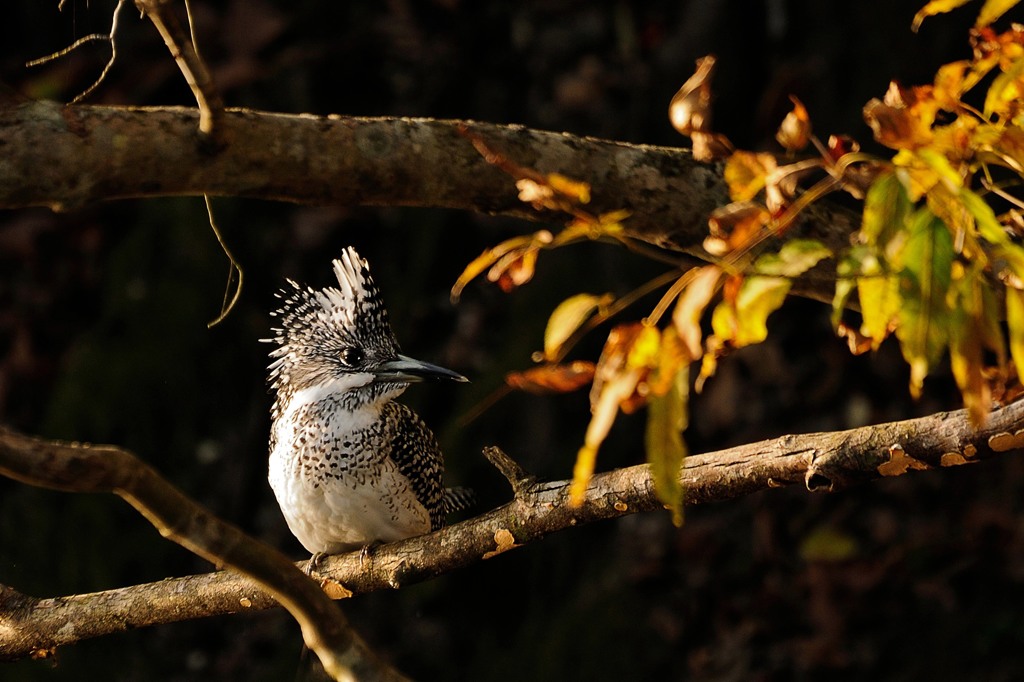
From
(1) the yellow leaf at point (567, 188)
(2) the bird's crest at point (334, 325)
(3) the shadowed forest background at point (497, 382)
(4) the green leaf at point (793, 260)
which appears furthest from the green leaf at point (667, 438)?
(3) the shadowed forest background at point (497, 382)

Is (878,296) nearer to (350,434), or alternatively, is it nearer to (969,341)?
(969,341)

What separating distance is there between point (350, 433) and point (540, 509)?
110cm

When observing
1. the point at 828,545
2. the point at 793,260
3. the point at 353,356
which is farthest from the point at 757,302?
the point at 828,545

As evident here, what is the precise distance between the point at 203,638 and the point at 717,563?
2.13 m

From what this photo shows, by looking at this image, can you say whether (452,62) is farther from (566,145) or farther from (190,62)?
(190,62)

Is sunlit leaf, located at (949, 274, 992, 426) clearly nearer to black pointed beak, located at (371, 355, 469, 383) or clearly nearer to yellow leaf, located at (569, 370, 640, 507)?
yellow leaf, located at (569, 370, 640, 507)

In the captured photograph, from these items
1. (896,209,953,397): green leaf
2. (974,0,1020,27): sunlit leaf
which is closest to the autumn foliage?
(896,209,953,397): green leaf

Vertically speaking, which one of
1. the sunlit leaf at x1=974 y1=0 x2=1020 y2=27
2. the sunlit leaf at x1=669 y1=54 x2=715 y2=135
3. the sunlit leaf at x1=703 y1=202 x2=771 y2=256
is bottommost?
the sunlit leaf at x1=703 y1=202 x2=771 y2=256

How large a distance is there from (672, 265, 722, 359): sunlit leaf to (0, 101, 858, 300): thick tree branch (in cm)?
114

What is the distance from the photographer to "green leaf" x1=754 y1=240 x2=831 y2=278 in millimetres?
1226

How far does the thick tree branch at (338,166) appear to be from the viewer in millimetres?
2021

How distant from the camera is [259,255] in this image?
17.0ft

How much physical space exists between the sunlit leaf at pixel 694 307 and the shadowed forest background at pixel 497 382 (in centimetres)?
374

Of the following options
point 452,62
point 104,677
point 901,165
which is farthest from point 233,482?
point 901,165
